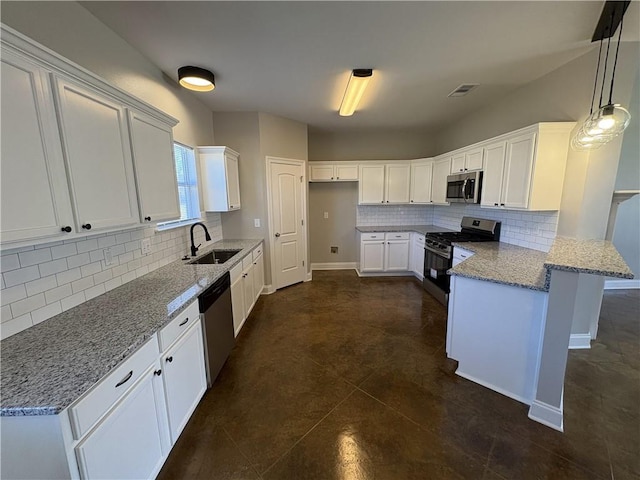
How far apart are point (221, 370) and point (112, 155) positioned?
200 centimetres

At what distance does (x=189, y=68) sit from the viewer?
2.54 metres

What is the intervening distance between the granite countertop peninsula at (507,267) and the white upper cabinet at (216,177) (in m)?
2.86

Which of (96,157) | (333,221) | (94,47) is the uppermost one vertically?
(94,47)

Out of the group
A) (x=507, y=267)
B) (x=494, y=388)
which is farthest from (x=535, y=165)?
(x=494, y=388)

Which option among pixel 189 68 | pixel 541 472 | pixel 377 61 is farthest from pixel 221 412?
pixel 377 61

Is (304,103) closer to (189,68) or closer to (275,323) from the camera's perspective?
(189,68)

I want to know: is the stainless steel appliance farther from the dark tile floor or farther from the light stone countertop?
the light stone countertop

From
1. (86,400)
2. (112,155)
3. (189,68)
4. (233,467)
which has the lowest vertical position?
(233,467)

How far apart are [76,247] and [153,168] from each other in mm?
747

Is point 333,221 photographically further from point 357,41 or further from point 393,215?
point 357,41

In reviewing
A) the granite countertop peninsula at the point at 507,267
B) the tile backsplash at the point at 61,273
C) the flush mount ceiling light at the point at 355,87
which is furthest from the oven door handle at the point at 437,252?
the tile backsplash at the point at 61,273

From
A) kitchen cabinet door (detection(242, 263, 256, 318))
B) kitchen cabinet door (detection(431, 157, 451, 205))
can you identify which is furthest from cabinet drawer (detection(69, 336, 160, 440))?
kitchen cabinet door (detection(431, 157, 451, 205))

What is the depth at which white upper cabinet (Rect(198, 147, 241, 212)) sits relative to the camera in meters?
3.40

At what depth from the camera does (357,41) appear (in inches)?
85.7
